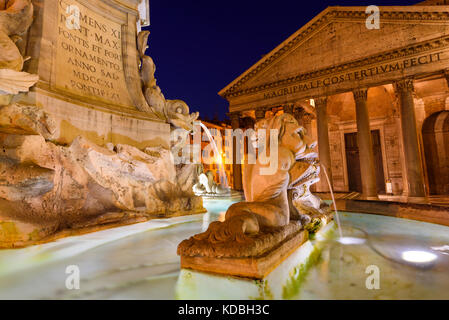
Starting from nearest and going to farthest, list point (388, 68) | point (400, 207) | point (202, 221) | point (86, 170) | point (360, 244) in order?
point (360, 244), point (86, 170), point (202, 221), point (400, 207), point (388, 68)

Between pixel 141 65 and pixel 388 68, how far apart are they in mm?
13412

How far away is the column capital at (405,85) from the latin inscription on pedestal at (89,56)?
1376cm

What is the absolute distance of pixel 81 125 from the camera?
445 centimetres

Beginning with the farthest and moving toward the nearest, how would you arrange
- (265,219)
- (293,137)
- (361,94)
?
(361,94) → (293,137) → (265,219)

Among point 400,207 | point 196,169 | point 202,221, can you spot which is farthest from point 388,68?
point 202,221

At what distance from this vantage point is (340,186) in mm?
19609

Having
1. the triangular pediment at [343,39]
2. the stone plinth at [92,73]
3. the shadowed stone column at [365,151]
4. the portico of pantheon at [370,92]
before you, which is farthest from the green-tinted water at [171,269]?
the triangular pediment at [343,39]

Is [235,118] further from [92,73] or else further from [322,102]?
[92,73]

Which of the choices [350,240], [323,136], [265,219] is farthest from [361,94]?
[265,219]

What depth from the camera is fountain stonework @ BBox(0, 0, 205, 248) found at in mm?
3361

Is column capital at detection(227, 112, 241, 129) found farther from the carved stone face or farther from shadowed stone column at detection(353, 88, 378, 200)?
the carved stone face

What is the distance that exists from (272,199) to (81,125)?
12.4 feet
